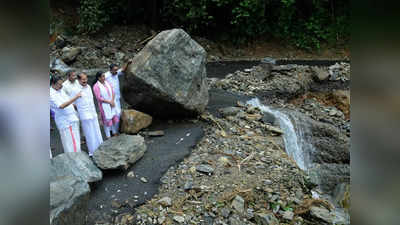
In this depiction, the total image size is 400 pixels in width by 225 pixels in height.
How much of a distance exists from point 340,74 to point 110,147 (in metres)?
8.63

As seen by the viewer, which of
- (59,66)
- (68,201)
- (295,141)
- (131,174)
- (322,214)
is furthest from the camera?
(59,66)

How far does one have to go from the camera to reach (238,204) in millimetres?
4188

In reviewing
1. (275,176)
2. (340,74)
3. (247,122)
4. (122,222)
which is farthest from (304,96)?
(122,222)

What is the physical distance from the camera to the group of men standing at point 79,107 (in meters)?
4.68

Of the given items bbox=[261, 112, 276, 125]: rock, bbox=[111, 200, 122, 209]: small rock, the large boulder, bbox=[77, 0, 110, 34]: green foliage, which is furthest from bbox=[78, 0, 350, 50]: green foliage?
bbox=[111, 200, 122, 209]: small rock

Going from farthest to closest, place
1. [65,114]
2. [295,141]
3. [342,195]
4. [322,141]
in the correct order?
[322,141]
[295,141]
[342,195]
[65,114]

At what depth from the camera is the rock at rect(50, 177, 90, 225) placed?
3201 mm

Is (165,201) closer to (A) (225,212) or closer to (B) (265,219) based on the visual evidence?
(A) (225,212)

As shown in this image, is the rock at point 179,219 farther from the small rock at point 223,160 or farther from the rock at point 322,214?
the rock at point 322,214

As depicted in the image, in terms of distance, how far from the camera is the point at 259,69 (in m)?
10.5

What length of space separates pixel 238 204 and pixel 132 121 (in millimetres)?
2392

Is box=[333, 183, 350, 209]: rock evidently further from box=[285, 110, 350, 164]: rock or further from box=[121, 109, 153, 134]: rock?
box=[121, 109, 153, 134]: rock

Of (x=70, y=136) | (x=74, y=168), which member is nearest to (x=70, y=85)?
(x=70, y=136)
